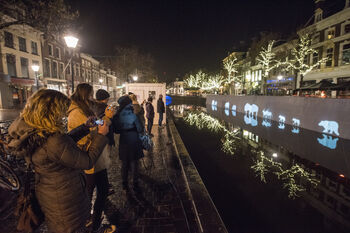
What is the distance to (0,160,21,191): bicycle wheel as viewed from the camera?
3515 millimetres

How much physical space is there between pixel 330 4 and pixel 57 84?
135 feet

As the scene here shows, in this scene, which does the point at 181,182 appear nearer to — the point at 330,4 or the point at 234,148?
the point at 234,148

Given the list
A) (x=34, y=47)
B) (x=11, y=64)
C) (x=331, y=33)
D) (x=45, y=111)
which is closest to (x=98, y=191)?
(x=45, y=111)

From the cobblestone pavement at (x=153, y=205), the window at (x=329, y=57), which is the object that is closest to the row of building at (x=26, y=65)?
the cobblestone pavement at (x=153, y=205)

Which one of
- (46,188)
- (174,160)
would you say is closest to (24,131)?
(46,188)

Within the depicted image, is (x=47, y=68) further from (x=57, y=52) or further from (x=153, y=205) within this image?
(x=153, y=205)

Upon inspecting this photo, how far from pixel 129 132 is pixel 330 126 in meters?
9.97

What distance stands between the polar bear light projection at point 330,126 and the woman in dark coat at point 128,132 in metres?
9.63

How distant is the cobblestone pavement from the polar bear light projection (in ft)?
27.6

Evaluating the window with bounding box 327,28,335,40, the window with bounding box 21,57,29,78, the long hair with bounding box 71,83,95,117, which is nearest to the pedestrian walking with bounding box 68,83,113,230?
the long hair with bounding box 71,83,95,117

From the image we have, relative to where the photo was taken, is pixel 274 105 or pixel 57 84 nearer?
pixel 274 105

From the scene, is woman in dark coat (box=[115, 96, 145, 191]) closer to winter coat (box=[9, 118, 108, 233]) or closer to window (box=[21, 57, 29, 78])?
winter coat (box=[9, 118, 108, 233])

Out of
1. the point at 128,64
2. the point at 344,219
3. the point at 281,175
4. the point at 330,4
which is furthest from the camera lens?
the point at 128,64

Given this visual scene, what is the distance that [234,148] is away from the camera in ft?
23.4
